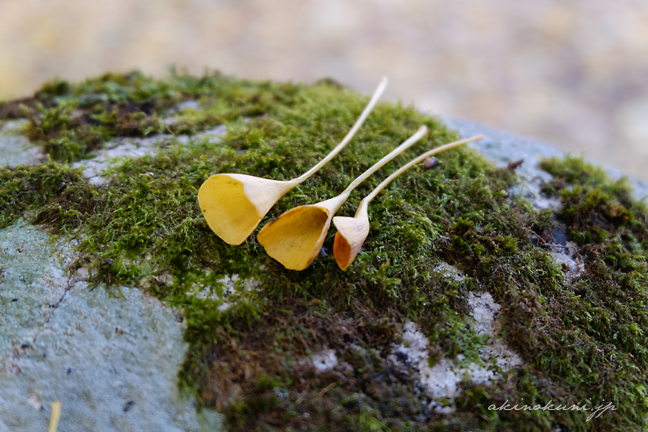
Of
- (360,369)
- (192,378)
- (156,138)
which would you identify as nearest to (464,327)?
(360,369)

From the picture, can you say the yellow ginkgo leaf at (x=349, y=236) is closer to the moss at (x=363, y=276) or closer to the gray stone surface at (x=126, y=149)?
the moss at (x=363, y=276)

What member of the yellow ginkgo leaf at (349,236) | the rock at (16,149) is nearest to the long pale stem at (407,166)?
the yellow ginkgo leaf at (349,236)

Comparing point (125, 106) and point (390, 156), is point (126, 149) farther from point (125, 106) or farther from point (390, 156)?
point (390, 156)

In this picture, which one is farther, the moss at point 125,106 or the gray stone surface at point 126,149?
the moss at point 125,106

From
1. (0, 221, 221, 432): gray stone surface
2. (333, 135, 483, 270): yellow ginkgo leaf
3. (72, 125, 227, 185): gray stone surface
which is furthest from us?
(72, 125, 227, 185): gray stone surface

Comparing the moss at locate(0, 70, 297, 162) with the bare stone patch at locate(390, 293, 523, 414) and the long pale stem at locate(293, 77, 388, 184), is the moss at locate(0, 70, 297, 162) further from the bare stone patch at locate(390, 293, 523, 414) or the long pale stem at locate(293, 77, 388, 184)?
the bare stone patch at locate(390, 293, 523, 414)

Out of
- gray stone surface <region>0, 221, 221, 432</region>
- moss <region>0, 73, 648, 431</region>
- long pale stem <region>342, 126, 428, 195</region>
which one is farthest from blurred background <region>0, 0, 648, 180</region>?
gray stone surface <region>0, 221, 221, 432</region>

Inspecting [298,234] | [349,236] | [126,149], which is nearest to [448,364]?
[349,236]
